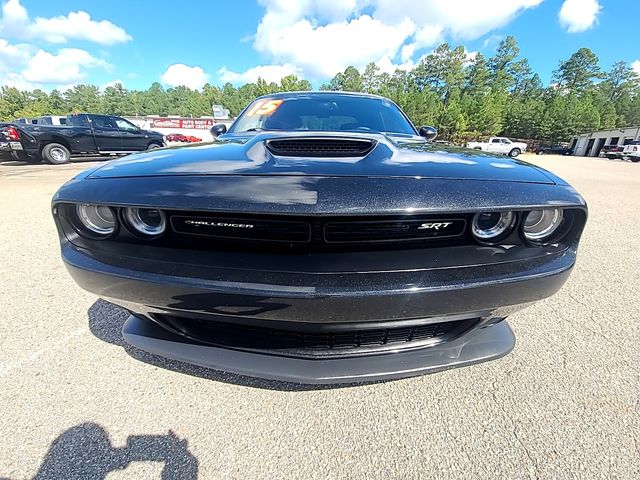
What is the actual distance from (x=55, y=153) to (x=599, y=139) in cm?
5898

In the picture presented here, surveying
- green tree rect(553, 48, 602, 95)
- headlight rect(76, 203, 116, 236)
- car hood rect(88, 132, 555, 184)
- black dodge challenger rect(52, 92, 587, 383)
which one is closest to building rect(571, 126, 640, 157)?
green tree rect(553, 48, 602, 95)

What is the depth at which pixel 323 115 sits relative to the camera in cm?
259

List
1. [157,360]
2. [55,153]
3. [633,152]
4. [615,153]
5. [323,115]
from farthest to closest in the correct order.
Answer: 1. [615,153]
2. [633,152]
3. [55,153]
4. [323,115]
5. [157,360]

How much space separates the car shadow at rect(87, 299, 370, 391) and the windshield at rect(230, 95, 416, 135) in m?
1.59

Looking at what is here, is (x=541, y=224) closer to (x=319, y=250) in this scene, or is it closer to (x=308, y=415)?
(x=319, y=250)

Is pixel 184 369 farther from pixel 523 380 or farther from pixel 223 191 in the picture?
pixel 523 380

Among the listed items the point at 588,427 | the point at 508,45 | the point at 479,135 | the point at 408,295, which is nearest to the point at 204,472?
the point at 408,295

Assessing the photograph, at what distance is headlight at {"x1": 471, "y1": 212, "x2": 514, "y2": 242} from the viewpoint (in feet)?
3.89

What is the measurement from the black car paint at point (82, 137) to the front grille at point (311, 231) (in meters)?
12.3

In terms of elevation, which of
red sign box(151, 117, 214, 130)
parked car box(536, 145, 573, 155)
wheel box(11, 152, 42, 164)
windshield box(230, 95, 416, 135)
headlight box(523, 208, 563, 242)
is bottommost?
parked car box(536, 145, 573, 155)

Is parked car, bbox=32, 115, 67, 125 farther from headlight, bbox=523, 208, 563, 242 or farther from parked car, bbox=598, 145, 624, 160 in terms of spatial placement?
parked car, bbox=598, 145, 624, 160

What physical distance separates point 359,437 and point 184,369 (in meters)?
0.94

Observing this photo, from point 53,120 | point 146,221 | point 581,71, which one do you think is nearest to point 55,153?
point 53,120

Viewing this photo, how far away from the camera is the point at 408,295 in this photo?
1.05 m
